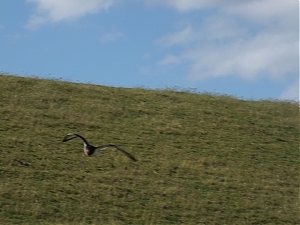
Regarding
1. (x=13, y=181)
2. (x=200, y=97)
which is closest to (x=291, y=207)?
(x=13, y=181)

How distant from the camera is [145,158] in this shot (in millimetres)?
17203

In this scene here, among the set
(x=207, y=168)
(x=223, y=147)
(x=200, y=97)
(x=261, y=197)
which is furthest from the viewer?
(x=200, y=97)

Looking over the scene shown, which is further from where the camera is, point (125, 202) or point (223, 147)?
point (223, 147)

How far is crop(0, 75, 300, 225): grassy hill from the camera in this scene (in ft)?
46.3

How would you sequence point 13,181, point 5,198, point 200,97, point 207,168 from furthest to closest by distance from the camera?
point 200,97 < point 207,168 < point 13,181 < point 5,198

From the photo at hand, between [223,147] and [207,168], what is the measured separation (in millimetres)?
1915

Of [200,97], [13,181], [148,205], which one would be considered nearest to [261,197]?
[148,205]

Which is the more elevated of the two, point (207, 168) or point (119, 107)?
point (119, 107)

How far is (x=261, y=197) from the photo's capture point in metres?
15.9

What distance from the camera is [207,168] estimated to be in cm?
1719

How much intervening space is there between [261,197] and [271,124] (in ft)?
20.1

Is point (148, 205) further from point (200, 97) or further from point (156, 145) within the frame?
point (200, 97)

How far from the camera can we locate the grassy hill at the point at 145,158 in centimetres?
1410

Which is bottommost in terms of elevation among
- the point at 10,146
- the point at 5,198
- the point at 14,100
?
the point at 5,198
